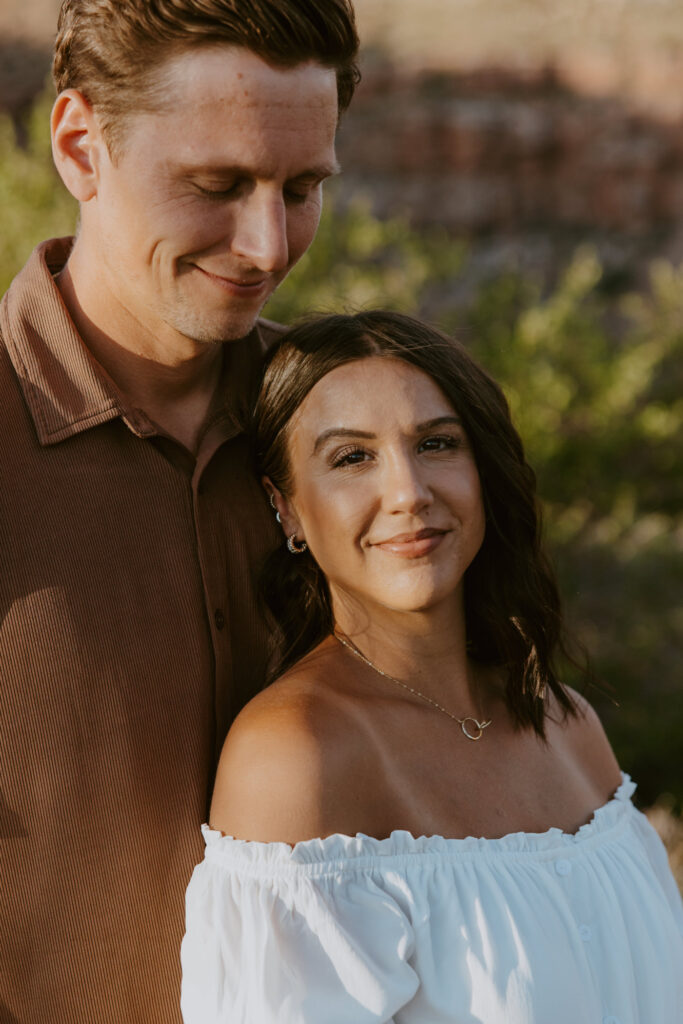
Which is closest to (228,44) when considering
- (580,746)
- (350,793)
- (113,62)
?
(113,62)

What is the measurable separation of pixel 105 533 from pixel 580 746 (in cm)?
118

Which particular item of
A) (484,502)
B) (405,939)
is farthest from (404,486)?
(405,939)

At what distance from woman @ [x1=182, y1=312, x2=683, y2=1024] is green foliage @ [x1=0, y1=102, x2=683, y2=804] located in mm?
4042

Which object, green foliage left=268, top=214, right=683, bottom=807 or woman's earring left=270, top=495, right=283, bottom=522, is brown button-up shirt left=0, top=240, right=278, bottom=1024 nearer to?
woman's earring left=270, top=495, right=283, bottom=522

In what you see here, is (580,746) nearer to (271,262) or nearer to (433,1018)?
(433,1018)

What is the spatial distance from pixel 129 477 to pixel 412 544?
0.55m

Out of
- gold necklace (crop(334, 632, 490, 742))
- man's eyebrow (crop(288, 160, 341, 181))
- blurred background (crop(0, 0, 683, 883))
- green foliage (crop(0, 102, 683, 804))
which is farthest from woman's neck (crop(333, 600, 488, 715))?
blurred background (crop(0, 0, 683, 883))

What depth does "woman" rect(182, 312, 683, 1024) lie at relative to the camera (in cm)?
207

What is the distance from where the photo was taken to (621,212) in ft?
63.7

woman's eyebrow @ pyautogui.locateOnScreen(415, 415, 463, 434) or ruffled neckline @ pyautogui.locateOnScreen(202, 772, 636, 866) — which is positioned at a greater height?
woman's eyebrow @ pyautogui.locateOnScreen(415, 415, 463, 434)

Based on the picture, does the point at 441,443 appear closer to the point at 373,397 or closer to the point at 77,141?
the point at 373,397

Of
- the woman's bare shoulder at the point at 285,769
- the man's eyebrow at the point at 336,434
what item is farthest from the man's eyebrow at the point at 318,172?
the woman's bare shoulder at the point at 285,769

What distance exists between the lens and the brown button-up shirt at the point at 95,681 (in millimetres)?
2199

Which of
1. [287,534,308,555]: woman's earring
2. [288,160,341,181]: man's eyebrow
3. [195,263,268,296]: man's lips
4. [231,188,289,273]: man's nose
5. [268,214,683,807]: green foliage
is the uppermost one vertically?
[288,160,341,181]: man's eyebrow
